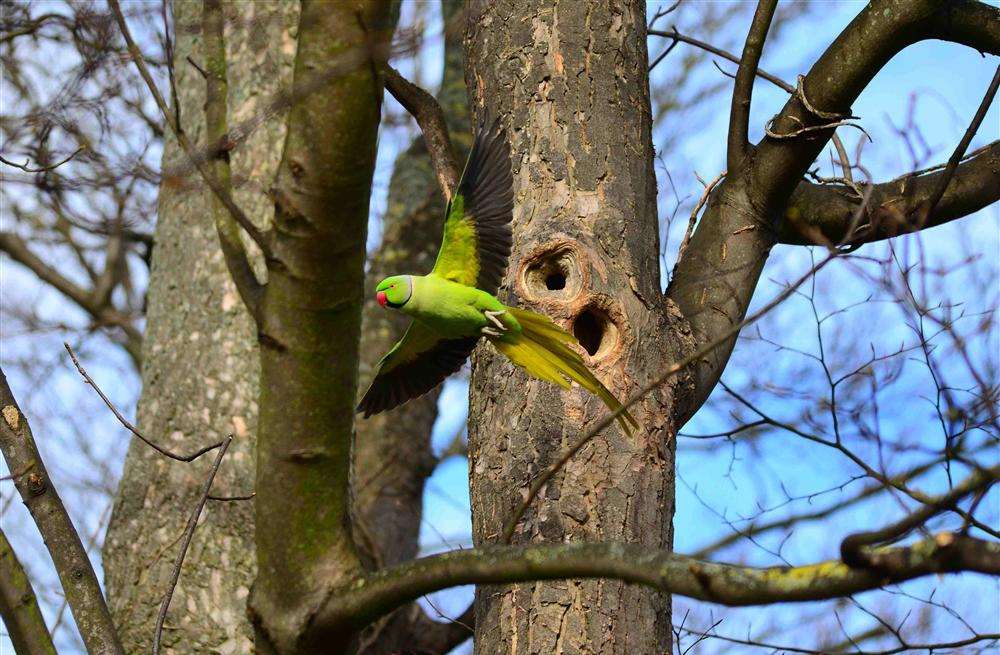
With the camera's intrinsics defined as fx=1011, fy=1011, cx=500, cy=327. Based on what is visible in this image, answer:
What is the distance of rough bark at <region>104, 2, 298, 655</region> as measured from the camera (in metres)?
3.59

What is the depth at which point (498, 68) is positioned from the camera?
305 cm

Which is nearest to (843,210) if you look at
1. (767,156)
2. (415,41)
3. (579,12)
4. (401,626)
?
(767,156)

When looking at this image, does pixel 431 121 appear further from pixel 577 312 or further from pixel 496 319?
pixel 577 312

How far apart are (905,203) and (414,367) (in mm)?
1725

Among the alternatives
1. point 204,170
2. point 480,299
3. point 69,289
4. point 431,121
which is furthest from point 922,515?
point 69,289

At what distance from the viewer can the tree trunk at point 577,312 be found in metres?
2.45

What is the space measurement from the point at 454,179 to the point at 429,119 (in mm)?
214

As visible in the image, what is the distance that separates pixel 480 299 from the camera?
115 inches

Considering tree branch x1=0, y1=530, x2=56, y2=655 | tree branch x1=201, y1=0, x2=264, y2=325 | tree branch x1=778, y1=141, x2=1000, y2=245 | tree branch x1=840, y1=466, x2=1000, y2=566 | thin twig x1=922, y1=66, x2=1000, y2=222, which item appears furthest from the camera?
tree branch x1=778, y1=141, x2=1000, y2=245

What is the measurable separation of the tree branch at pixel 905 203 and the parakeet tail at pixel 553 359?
2.64 feet

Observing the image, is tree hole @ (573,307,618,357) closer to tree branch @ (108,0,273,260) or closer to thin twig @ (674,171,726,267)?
thin twig @ (674,171,726,267)

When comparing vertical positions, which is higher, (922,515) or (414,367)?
(414,367)

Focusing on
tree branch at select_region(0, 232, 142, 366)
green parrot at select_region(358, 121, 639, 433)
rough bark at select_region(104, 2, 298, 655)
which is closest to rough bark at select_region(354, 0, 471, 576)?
tree branch at select_region(0, 232, 142, 366)

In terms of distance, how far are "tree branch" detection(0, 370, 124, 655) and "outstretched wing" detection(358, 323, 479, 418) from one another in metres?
1.40
